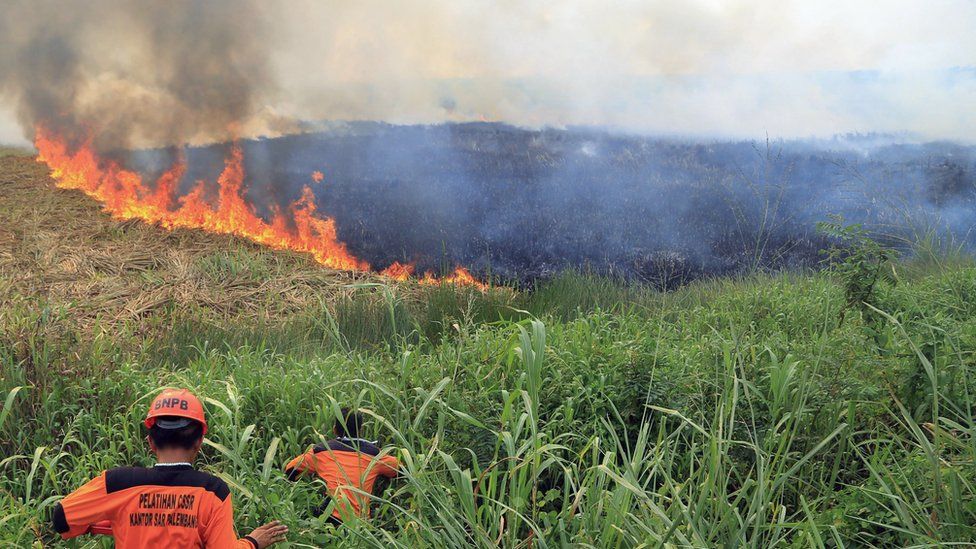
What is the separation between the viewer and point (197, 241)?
10.9 meters

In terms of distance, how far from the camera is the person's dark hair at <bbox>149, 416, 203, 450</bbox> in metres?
2.89

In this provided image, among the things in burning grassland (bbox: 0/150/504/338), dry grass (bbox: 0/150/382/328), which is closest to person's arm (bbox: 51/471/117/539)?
burning grassland (bbox: 0/150/504/338)

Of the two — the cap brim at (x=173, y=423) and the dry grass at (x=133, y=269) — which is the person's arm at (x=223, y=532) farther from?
the dry grass at (x=133, y=269)

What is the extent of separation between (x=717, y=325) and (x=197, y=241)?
25.1ft

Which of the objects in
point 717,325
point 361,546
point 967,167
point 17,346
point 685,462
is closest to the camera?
point 361,546

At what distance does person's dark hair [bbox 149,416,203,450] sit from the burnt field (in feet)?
18.8

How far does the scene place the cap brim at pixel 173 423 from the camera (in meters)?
2.90

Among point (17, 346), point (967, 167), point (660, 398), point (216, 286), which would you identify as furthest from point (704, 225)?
point (17, 346)

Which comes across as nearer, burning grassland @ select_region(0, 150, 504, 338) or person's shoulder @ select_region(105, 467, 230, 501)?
person's shoulder @ select_region(105, 467, 230, 501)

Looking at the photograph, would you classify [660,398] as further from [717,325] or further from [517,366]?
[717,325]

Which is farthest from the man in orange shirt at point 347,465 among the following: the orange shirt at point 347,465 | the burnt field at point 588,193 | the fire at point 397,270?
the fire at point 397,270

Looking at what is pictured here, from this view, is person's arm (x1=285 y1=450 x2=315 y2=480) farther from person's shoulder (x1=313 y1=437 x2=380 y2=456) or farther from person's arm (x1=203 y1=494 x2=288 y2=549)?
person's arm (x1=203 y1=494 x2=288 y2=549)

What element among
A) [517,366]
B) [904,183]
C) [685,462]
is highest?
[904,183]

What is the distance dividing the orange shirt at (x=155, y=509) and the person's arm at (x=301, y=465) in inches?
32.0
